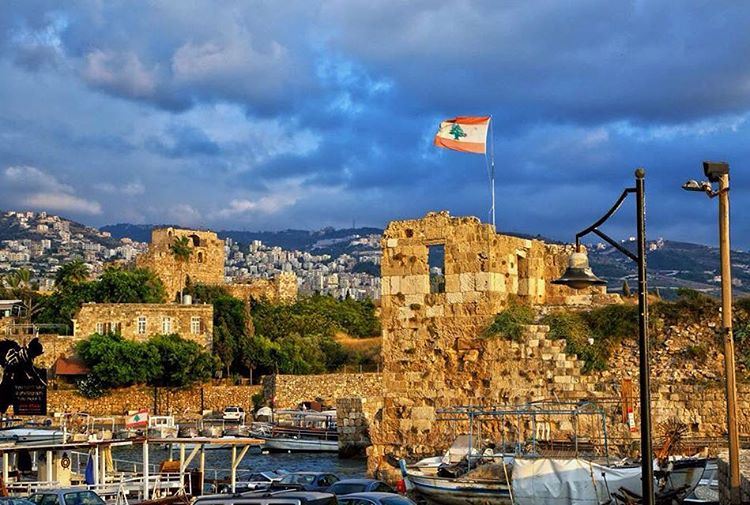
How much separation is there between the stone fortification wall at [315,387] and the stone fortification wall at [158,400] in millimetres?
1941

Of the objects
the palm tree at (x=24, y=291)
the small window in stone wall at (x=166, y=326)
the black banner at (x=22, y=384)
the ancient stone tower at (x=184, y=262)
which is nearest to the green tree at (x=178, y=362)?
the small window in stone wall at (x=166, y=326)

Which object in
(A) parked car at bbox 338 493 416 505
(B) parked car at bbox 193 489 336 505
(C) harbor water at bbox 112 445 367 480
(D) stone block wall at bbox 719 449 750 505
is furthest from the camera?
(C) harbor water at bbox 112 445 367 480

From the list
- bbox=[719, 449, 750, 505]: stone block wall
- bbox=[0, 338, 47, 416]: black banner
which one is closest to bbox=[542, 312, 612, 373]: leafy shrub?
bbox=[719, 449, 750, 505]: stone block wall

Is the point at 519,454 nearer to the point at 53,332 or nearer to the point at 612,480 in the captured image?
the point at 612,480

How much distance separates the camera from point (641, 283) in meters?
11.9

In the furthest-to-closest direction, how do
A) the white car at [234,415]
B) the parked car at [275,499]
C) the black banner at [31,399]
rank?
the white car at [234,415] → the black banner at [31,399] → the parked car at [275,499]

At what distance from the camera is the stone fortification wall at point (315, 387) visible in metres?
68.2

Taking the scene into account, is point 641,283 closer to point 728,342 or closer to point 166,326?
point 728,342

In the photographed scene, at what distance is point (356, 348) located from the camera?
8219 centimetres

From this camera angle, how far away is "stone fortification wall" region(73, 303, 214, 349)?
70.8 m

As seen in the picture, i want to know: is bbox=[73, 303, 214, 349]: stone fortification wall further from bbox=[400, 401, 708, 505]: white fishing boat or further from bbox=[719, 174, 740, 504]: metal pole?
bbox=[719, 174, 740, 504]: metal pole

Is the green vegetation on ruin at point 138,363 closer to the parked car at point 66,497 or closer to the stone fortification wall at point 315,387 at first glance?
the stone fortification wall at point 315,387

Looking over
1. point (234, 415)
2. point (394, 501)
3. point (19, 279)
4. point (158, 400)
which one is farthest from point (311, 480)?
point (19, 279)

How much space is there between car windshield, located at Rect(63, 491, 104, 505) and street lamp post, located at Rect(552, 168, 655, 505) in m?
11.0
